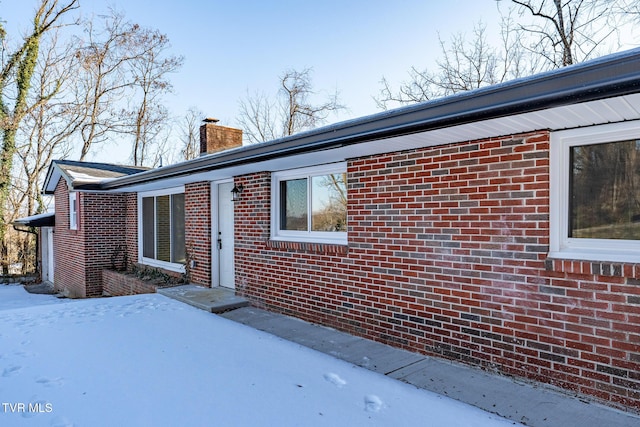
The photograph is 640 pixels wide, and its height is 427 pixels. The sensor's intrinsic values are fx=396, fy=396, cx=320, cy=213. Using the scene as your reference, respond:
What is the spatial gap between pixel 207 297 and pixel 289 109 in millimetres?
17228

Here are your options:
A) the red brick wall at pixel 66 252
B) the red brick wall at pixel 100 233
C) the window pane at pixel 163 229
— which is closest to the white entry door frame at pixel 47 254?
the red brick wall at pixel 66 252

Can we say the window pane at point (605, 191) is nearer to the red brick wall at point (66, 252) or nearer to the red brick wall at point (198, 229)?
the red brick wall at point (198, 229)

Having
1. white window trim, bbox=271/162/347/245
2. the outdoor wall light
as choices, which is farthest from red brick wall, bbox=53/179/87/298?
white window trim, bbox=271/162/347/245

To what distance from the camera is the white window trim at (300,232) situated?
5384mm

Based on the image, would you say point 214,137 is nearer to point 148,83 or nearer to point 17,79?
point 17,79

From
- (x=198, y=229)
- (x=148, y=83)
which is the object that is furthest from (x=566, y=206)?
(x=148, y=83)

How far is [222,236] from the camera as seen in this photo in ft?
25.1

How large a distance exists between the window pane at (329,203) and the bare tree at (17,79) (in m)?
16.6

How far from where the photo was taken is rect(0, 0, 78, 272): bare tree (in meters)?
16.5

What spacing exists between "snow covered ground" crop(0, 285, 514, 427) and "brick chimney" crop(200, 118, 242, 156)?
5.07m

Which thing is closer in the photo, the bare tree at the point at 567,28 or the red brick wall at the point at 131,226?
the red brick wall at the point at 131,226

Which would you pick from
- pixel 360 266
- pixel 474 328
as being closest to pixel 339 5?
pixel 360 266

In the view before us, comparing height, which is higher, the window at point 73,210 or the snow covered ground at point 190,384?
the window at point 73,210

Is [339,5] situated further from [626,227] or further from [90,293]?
[626,227]
